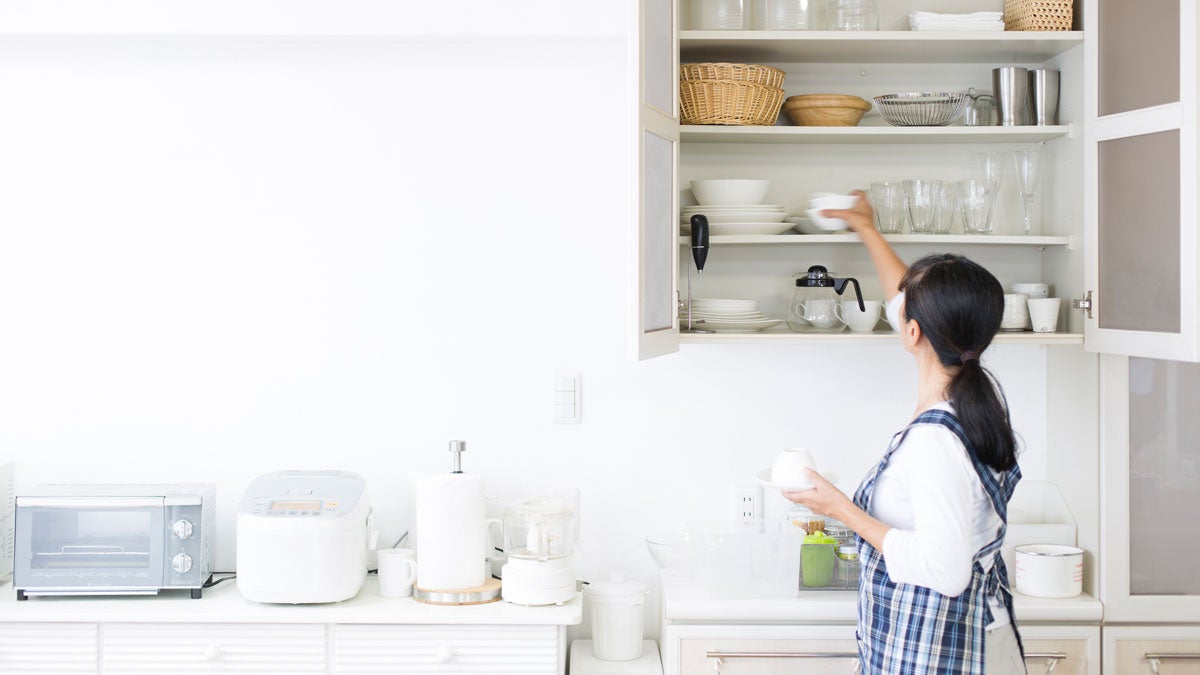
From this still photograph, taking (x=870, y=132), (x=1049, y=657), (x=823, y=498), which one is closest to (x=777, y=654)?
(x=823, y=498)

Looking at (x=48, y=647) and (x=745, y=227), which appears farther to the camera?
(x=745, y=227)

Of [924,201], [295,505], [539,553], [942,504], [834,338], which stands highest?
[924,201]

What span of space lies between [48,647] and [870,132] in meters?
2.26

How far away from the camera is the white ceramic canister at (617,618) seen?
2506 mm

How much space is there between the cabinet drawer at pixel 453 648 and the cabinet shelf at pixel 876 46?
1.45m

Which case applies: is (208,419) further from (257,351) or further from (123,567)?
(123,567)

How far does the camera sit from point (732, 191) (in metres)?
2.53

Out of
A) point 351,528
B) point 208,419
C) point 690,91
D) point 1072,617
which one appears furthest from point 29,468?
point 1072,617

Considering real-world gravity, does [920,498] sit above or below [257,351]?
below

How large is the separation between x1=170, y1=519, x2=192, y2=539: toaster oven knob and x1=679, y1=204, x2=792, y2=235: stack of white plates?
4.63 feet

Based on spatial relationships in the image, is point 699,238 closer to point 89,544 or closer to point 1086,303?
point 1086,303

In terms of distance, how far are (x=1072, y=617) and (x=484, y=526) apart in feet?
4.48

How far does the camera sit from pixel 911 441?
1.83m

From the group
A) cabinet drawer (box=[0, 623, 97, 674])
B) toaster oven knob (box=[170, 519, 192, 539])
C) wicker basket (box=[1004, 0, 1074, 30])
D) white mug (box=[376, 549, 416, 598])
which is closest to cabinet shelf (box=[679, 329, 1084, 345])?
wicker basket (box=[1004, 0, 1074, 30])
